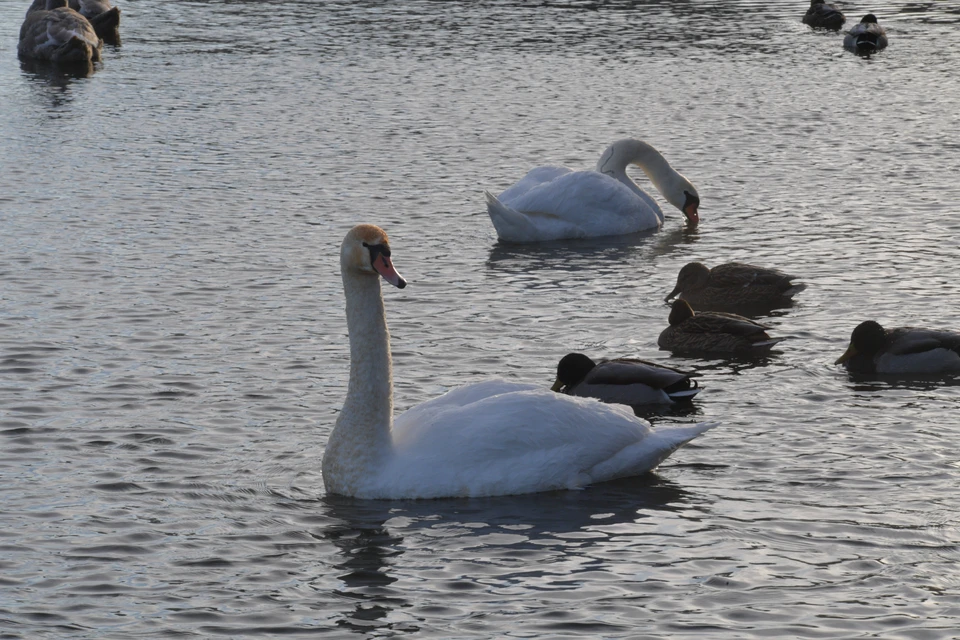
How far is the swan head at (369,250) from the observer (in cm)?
919

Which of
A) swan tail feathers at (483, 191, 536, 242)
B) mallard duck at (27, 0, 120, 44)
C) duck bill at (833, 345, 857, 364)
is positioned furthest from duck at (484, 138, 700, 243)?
mallard duck at (27, 0, 120, 44)

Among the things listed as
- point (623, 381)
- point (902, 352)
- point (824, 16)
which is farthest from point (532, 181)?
point (824, 16)

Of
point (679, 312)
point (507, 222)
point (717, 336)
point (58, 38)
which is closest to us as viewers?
point (717, 336)

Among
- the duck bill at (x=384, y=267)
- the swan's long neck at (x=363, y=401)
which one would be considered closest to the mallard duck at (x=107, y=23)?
the swan's long neck at (x=363, y=401)

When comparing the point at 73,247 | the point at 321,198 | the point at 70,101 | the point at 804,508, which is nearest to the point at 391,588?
the point at 804,508

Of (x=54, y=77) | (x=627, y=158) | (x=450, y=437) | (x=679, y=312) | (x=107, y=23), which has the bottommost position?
(x=679, y=312)

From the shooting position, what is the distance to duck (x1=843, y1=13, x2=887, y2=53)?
3409cm

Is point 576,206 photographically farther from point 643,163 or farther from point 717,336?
point 717,336

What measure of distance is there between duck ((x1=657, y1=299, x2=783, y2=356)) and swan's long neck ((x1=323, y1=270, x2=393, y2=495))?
404 cm

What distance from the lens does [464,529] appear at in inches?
346

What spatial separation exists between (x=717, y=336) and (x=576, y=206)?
17.4 feet

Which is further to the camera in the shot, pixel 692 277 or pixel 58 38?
pixel 58 38

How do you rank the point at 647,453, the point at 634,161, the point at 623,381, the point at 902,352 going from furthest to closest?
the point at 634,161 < the point at 902,352 < the point at 623,381 < the point at 647,453

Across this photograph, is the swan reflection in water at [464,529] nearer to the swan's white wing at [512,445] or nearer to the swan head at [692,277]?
the swan's white wing at [512,445]
